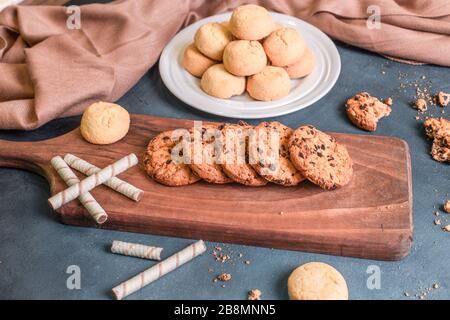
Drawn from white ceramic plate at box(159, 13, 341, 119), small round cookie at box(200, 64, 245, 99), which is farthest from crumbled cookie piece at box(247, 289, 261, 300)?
small round cookie at box(200, 64, 245, 99)

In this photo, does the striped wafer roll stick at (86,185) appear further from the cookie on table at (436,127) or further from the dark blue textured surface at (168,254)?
the cookie on table at (436,127)

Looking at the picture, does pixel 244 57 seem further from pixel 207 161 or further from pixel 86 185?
pixel 86 185

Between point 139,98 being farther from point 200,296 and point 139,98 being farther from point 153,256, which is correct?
point 200,296

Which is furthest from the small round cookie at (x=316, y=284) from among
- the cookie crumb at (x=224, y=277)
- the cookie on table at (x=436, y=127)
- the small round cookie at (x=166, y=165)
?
the cookie on table at (x=436, y=127)

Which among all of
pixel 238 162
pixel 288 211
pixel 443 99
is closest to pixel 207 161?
pixel 238 162

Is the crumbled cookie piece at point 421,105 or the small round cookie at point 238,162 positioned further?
the crumbled cookie piece at point 421,105

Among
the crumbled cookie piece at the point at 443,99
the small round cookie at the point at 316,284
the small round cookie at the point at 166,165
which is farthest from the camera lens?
the crumbled cookie piece at the point at 443,99

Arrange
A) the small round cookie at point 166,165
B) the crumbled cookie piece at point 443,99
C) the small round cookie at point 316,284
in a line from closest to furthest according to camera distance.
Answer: the small round cookie at point 316,284 < the small round cookie at point 166,165 < the crumbled cookie piece at point 443,99

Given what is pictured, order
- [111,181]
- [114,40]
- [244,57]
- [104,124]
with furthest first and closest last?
[114,40] → [244,57] → [104,124] → [111,181]

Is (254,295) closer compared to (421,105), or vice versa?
(254,295)
